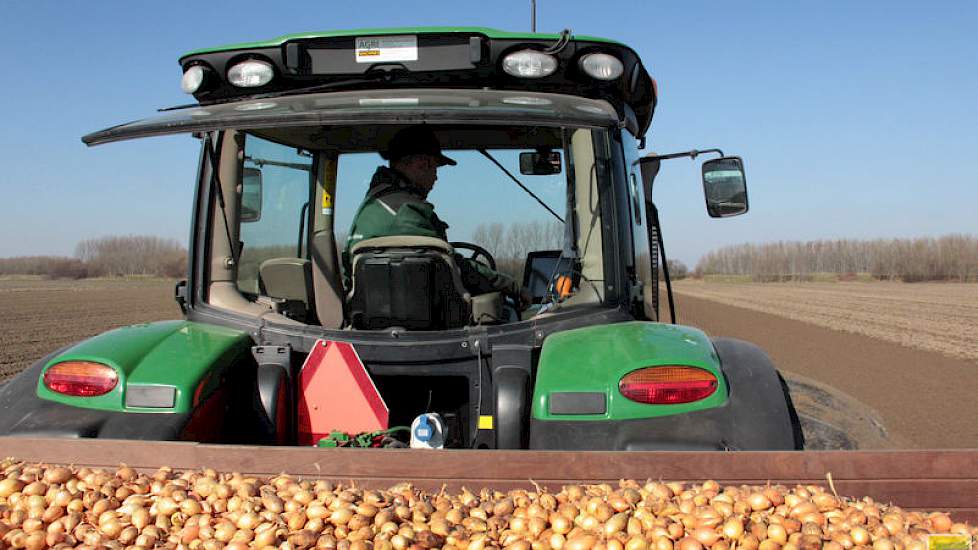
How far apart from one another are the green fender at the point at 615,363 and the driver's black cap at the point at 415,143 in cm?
125

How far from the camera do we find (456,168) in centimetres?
404

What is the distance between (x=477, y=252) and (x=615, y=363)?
4.19ft

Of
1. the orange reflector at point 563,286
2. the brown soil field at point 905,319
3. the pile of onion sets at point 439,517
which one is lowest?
the brown soil field at point 905,319

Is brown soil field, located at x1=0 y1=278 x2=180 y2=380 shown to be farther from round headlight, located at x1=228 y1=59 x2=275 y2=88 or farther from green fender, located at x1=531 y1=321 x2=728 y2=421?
green fender, located at x1=531 y1=321 x2=728 y2=421

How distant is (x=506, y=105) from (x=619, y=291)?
100 centimetres

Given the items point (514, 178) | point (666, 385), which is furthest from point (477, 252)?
point (666, 385)

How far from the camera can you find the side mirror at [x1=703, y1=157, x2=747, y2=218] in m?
3.96

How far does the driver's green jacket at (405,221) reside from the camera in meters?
3.59

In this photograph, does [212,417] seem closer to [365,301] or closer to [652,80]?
[365,301]

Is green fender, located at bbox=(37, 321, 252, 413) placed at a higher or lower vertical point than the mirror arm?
lower

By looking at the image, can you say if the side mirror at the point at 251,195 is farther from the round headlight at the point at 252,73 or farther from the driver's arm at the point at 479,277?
the driver's arm at the point at 479,277

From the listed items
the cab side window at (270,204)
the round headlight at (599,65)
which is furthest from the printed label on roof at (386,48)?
the cab side window at (270,204)

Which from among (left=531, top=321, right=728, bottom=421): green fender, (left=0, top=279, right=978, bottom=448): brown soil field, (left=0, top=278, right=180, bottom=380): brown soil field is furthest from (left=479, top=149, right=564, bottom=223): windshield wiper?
(left=0, top=278, right=180, bottom=380): brown soil field

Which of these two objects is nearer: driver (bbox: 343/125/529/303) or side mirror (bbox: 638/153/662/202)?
driver (bbox: 343/125/529/303)
